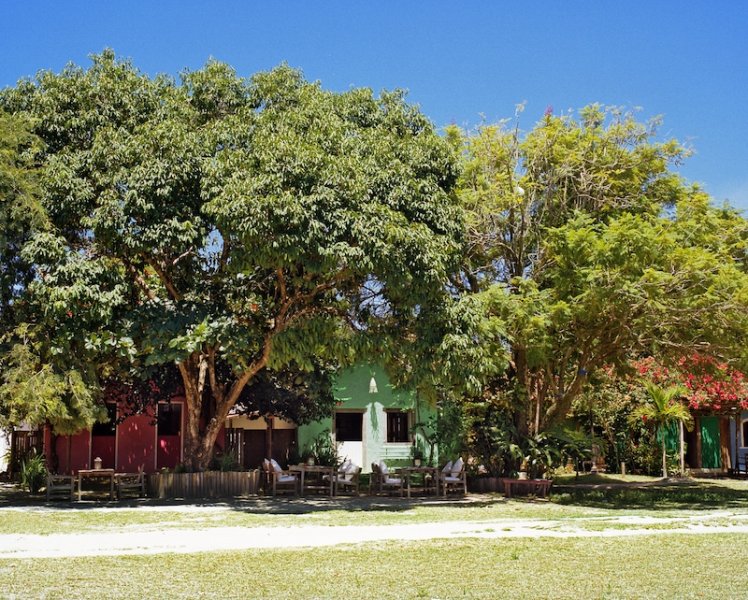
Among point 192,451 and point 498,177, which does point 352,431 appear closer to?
point 192,451

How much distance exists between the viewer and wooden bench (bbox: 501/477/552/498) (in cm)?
2163

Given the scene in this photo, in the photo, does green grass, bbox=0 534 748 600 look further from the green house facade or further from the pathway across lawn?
the green house facade

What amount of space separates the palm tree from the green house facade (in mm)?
6935

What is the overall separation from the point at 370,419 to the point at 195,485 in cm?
768

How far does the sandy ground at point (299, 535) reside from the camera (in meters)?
11.9

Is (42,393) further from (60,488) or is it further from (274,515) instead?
(274,515)

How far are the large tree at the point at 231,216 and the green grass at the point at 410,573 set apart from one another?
6.46m

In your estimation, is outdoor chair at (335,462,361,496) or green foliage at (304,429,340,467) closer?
outdoor chair at (335,462,361,496)

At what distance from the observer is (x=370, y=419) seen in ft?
89.6

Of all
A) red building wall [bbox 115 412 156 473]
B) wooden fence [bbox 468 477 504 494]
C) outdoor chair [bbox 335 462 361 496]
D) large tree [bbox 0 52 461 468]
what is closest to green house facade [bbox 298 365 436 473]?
wooden fence [bbox 468 477 504 494]

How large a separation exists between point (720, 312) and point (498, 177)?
5.94 meters

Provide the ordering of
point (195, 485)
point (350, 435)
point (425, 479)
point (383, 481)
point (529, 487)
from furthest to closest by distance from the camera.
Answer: point (350, 435) → point (425, 479) → point (383, 481) → point (529, 487) → point (195, 485)

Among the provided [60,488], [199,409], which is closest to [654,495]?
[199,409]

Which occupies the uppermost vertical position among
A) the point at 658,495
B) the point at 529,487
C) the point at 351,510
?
the point at 529,487
